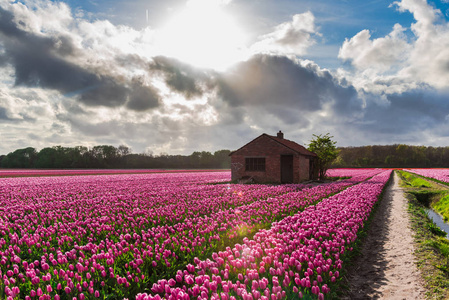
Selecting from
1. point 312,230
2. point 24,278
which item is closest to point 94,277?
point 24,278

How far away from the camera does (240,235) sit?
26.3ft

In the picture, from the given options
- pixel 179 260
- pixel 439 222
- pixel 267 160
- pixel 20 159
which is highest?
pixel 20 159

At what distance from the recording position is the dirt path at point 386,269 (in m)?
5.60

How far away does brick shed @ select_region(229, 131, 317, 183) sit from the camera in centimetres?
2986

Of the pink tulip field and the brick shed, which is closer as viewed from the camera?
the pink tulip field

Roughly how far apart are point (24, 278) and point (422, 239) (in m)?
11.0

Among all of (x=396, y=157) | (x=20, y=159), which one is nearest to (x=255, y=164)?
(x=20, y=159)

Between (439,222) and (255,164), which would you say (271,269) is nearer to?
(439,222)

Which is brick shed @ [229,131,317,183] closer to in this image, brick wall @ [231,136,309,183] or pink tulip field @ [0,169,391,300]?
brick wall @ [231,136,309,183]

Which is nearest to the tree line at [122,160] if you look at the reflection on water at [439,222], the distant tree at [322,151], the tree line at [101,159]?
the tree line at [101,159]

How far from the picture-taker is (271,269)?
4676 millimetres

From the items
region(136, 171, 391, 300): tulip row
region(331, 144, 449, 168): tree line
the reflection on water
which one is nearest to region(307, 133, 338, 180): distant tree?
the reflection on water

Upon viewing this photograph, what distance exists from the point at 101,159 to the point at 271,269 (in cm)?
10208

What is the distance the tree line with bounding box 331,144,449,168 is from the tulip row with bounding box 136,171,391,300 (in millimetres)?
108053
